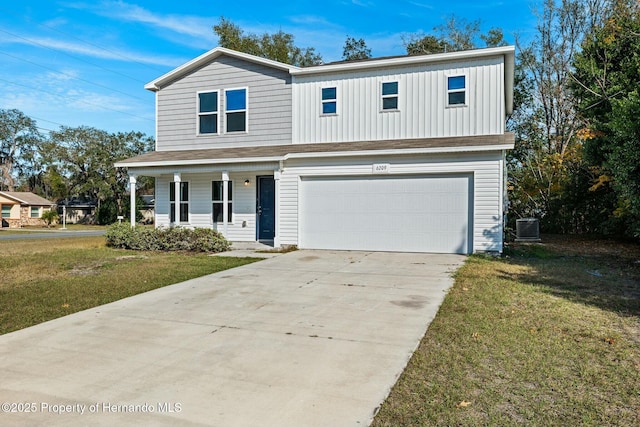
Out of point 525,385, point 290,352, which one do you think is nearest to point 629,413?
point 525,385

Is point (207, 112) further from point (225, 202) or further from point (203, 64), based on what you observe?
point (225, 202)

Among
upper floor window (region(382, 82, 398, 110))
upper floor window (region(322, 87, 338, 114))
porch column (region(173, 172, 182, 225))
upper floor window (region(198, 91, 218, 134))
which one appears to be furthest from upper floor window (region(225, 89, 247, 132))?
upper floor window (region(382, 82, 398, 110))

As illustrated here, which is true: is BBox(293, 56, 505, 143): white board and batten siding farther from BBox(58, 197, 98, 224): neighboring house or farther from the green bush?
BBox(58, 197, 98, 224): neighboring house

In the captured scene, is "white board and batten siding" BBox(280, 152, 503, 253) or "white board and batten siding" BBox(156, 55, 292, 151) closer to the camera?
"white board and batten siding" BBox(280, 152, 503, 253)

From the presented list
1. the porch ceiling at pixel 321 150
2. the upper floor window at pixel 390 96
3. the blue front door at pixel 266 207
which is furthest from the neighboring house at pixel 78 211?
the upper floor window at pixel 390 96

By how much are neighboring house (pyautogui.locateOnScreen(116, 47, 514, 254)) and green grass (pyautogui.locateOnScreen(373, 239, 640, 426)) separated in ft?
15.3

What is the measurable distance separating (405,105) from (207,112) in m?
6.56

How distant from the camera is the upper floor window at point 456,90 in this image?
1200cm

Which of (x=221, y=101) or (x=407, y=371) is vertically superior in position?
(x=221, y=101)

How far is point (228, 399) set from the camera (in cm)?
317

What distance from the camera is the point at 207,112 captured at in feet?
48.0

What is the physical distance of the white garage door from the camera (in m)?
→ 11.4

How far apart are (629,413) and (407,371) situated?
152 cm

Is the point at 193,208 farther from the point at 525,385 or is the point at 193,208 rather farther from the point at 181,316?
the point at 525,385
